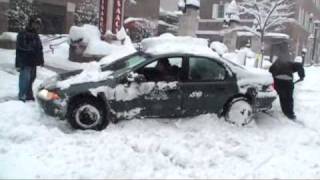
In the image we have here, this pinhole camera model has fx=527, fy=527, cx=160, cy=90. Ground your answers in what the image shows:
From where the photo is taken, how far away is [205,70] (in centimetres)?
920

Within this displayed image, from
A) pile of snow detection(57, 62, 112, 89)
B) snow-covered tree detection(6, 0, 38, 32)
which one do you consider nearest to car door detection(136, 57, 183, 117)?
pile of snow detection(57, 62, 112, 89)

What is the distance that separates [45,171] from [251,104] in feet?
14.4

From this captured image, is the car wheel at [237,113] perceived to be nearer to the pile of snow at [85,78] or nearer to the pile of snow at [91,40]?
the pile of snow at [85,78]

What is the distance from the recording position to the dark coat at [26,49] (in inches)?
395

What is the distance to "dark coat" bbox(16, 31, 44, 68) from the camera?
1004 centimetres

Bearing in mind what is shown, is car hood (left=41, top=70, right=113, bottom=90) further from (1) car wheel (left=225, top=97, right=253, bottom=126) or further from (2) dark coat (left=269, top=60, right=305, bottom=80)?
(2) dark coat (left=269, top=60, right=305, bottom=80)

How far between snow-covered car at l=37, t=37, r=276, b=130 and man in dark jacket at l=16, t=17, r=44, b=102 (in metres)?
1.26

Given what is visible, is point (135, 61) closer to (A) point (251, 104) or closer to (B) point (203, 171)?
(A) point (251, 104)

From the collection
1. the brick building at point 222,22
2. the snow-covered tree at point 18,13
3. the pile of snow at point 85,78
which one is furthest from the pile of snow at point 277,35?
the pile of snow at point 85,78

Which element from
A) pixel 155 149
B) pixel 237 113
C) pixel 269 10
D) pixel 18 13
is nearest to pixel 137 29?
pixel 18 13

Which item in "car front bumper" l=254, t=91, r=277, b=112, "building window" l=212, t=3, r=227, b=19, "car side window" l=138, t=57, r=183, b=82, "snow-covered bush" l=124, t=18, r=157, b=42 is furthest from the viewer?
"building window" l=212, t=3, r=227, b=19

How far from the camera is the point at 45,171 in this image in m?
6.34

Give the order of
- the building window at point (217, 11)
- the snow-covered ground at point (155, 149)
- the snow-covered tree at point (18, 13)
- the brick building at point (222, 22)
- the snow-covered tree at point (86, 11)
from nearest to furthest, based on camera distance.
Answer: the snow-covered ground at point (155, 149) < the snow-covered tree at point (18, 13) < the snow-covered tree at point (86, 11) < the brick building at point (222, 22) < the building window at point (217, 11)

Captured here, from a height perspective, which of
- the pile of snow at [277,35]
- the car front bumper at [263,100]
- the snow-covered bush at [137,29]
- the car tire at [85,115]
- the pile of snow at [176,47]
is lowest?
the car tire at [85,115]
